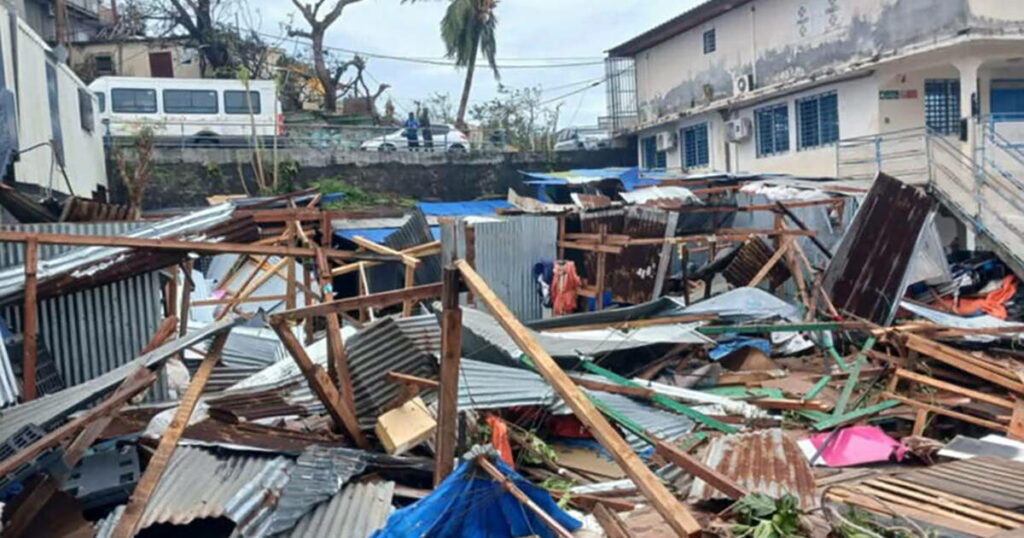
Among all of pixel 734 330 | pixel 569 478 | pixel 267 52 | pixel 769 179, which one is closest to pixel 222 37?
pixel 267 52

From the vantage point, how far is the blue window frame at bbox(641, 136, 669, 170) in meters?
27.2

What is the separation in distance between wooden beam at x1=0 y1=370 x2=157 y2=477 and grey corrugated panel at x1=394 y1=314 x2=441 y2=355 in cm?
268

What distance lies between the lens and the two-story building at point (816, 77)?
16.9m

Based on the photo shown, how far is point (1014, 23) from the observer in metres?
16.4

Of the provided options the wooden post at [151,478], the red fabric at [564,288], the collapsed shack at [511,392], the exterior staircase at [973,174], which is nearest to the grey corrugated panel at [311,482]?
the collapsed shack at [511,392]

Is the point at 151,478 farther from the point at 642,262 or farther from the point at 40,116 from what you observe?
the point at 40,116

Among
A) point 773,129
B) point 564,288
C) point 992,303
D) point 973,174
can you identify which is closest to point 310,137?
point 773,129

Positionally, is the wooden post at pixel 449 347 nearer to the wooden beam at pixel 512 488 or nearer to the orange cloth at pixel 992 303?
the wooden beam at pixel 512 488

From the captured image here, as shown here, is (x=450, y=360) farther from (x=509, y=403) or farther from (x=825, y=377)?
(x=825, y=377)

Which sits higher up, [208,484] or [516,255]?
[516,255]

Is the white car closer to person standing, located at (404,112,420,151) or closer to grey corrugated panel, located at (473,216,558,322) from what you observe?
person standing, located at (404,112,420,151)

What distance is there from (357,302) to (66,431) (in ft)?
5.93

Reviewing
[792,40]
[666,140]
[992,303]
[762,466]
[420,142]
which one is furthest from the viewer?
[666,140]

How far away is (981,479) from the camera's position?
4.86 meters
